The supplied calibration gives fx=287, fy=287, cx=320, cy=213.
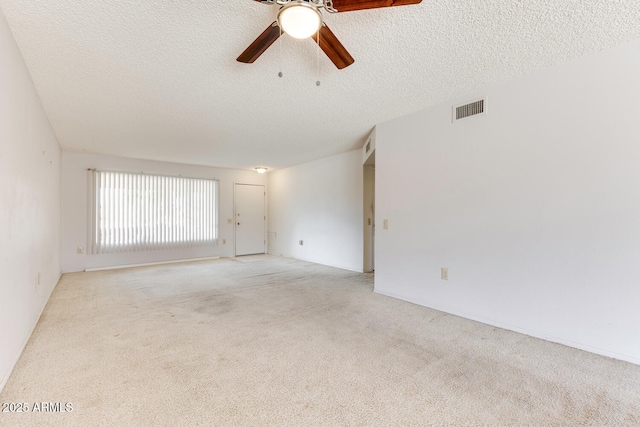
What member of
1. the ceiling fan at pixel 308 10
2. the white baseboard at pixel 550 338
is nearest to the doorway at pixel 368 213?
the white baseboard at pixel 550 338

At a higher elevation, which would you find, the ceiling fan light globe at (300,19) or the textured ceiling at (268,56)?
the textured ceiling at (268,56)

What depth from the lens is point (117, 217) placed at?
5812 millimetres

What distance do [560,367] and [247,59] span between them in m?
3.07

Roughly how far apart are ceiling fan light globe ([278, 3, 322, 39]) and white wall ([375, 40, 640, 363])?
2.19m

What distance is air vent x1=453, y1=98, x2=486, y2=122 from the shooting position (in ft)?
9.55

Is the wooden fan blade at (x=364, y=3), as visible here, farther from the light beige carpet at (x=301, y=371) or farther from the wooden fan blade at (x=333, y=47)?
the light beige carpet at (x=301, y=371)

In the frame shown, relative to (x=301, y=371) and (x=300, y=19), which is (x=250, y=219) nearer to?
(x=301, y=371)

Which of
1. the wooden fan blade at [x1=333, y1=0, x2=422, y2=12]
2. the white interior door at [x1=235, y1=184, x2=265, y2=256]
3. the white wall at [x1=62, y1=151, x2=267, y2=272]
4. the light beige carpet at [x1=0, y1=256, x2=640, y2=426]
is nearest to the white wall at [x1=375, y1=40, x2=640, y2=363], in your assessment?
the light beige carpet at [x1=0, y1=256, x2=640, y2=426]

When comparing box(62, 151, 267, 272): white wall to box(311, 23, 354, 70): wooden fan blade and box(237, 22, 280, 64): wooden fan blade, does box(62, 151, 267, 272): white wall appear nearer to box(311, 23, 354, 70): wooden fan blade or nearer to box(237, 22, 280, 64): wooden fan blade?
box(237, 22, 280, 64): wooden fan blade

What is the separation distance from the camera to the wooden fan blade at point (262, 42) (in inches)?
64.3

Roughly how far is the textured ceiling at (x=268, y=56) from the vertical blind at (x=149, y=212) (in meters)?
2.25

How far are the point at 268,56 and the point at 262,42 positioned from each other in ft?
1.78

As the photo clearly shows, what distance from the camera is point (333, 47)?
180cm

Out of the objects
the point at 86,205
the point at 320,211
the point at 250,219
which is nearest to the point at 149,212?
the point at 86,205
